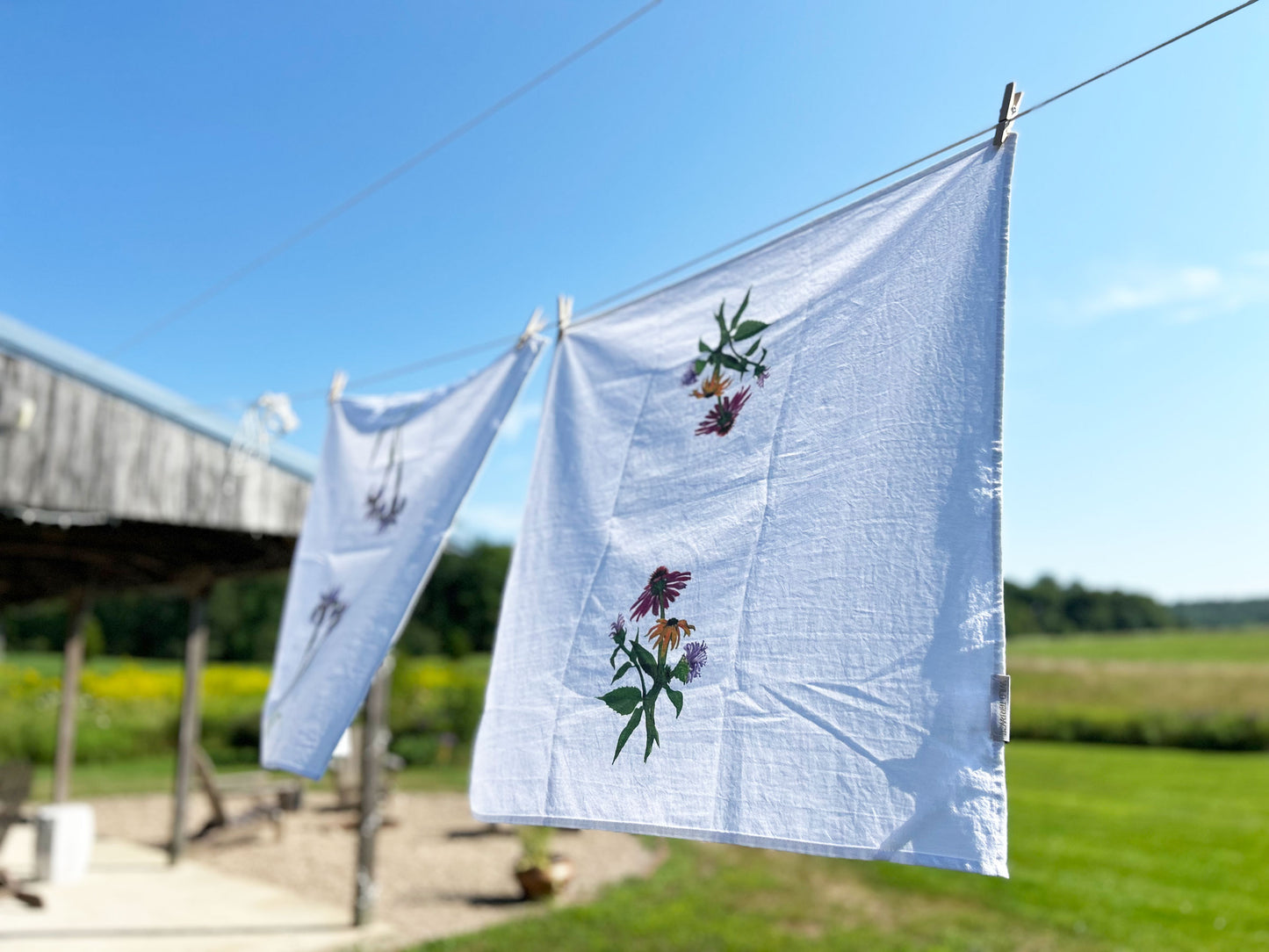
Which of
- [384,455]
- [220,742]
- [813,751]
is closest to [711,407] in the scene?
[813,751]

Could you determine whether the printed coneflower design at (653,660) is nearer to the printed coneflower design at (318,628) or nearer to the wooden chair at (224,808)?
the printed coneflower design at (318,628)

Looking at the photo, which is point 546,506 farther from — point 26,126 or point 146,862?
point 146,862

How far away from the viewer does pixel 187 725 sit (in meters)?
8.50

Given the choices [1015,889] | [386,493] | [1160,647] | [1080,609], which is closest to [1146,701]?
[1160,647]

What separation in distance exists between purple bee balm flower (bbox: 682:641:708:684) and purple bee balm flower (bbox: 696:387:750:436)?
52 cm

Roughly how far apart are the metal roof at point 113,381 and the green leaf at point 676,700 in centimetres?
412

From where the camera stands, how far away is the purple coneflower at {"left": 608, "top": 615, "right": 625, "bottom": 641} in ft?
7.36

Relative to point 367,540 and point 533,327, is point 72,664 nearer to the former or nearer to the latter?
point 367,540

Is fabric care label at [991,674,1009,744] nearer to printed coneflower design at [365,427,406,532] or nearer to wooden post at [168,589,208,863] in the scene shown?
printed coneflower design at [365,427,406,532]

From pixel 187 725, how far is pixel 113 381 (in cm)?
388

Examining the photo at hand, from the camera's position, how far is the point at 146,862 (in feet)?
27.9

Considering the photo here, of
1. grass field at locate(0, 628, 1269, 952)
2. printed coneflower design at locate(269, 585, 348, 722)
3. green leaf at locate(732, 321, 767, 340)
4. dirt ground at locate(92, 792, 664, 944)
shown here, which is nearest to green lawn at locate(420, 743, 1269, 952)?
grass field at locate(0, 628, 1269, 952)

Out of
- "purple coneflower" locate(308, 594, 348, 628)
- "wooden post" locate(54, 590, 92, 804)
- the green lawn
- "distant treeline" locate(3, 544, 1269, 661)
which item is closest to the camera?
"purple coneflower" locate(308, 594, 348, 628)

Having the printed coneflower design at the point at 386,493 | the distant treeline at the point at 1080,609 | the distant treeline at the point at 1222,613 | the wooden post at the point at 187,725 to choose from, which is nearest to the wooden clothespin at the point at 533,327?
the printed coneflower design at the point at 386,493
